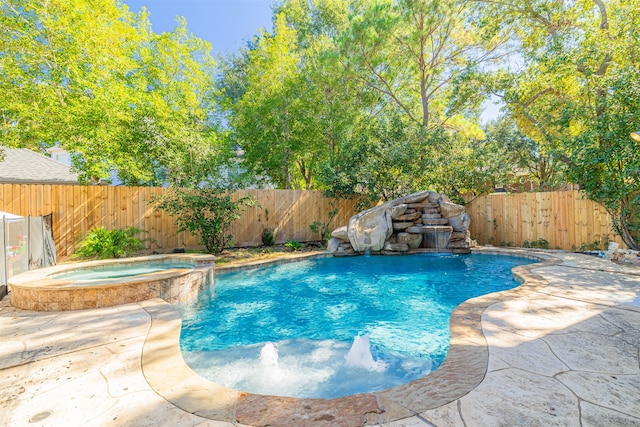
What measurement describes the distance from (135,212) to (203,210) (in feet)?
6.26

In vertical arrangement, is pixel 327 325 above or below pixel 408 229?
below

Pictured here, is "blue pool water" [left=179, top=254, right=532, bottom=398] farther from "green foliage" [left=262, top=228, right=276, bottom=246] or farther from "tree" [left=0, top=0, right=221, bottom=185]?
"tree" [left=0, top=0, right=221, bottom=185]

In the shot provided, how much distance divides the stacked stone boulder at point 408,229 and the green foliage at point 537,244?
1.60 metres

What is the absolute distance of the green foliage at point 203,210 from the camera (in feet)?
24.1

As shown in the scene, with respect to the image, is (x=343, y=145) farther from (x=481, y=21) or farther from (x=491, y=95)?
(x=481, y=21)

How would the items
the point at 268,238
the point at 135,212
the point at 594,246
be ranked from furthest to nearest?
the point at 268,238
the point at 135,212
the point at 594,246

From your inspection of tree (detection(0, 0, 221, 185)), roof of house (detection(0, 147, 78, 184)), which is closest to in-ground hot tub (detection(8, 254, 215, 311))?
tree (detection(0, 0, 221, 185))

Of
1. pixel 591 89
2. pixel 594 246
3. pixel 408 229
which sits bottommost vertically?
pixel 594 246

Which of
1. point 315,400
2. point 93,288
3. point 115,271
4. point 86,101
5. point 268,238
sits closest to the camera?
point 315,400

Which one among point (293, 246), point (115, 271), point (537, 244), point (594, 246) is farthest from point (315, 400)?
point (537, 244)

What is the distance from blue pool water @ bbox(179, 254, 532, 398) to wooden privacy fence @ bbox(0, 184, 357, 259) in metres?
2.91

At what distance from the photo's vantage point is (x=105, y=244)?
674 cm

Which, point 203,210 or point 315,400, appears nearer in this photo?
point 315,400

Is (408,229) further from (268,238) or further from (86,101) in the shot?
(86,101)
